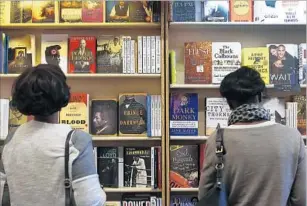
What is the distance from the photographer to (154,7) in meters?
2.78

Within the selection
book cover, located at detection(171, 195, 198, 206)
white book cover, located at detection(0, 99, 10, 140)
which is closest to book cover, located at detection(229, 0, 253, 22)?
book cover, located at detection(171, 195, 198, 206)

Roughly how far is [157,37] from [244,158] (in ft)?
4.83

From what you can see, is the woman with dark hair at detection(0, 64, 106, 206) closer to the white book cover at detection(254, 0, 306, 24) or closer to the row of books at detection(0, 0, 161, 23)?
the row of books at detection(0, 0, 161, 23)

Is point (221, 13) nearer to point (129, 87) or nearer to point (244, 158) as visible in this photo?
point (129, 87)

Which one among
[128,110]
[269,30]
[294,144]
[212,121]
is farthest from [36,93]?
[269,30]

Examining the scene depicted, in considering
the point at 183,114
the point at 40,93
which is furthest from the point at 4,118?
the point at 40,93

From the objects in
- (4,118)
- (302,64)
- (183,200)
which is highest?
(302,64)

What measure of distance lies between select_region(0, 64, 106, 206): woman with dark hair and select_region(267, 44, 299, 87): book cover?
186cm

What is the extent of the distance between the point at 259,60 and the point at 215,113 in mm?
488

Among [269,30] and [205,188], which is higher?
[269,30]

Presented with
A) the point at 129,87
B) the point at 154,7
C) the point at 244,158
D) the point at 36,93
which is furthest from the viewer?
the point at 129,87

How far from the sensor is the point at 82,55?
286 centimetres

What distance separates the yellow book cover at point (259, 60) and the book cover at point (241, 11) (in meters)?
0.23

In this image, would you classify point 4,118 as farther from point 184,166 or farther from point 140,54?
point 184,166
